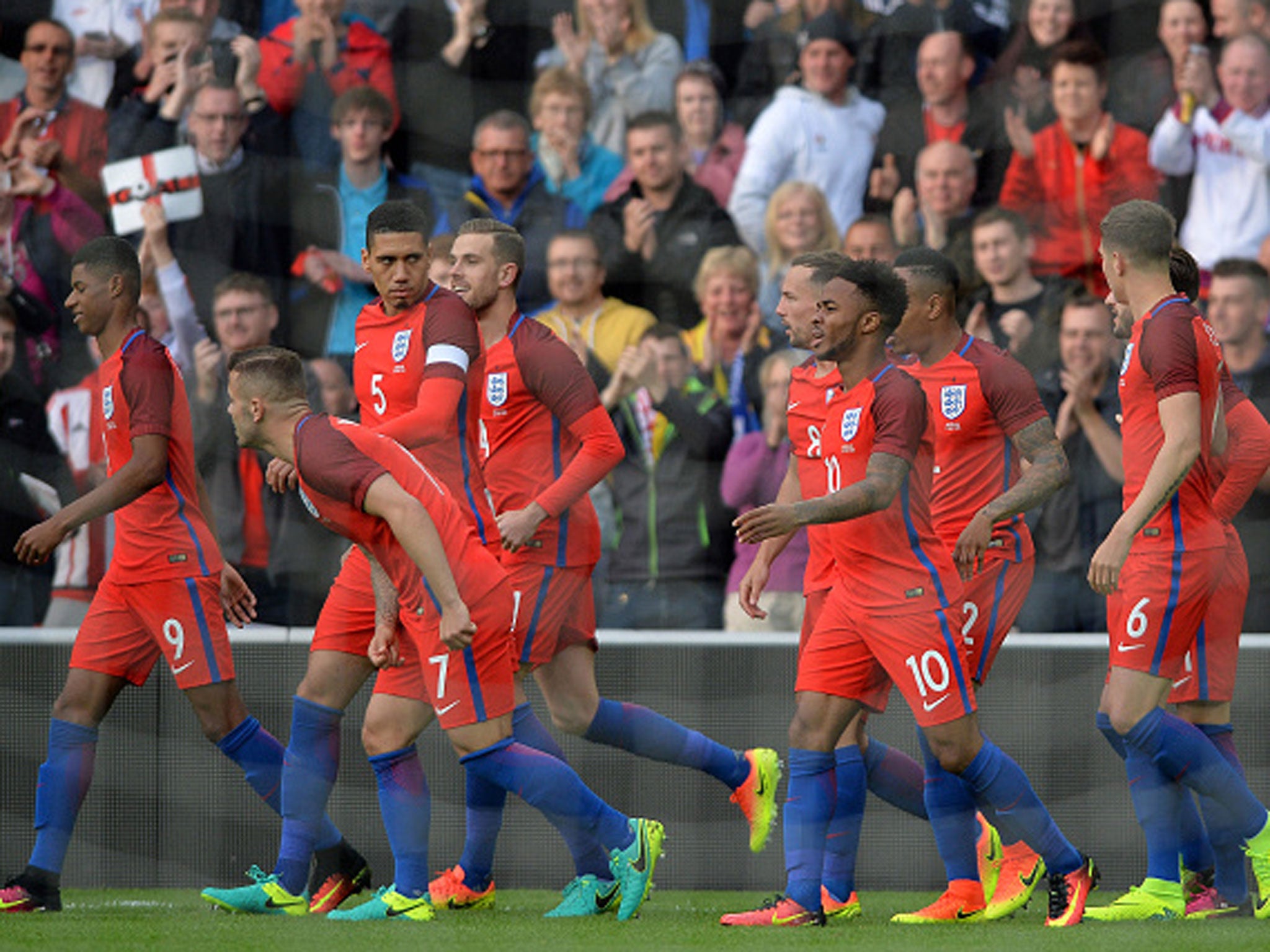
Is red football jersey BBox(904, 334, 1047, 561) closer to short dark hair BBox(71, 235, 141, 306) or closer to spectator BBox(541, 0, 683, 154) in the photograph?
short dark hair BBox(71, 235, 141, 306)

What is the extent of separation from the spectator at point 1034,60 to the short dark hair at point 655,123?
4.47 feet

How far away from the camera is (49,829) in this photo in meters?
5.40

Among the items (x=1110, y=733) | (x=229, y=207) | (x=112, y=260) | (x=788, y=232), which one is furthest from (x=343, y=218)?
(x=1110, y=733)

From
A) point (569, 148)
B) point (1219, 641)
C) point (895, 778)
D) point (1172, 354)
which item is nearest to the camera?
point (1172, 354)

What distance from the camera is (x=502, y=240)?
5.76 metres

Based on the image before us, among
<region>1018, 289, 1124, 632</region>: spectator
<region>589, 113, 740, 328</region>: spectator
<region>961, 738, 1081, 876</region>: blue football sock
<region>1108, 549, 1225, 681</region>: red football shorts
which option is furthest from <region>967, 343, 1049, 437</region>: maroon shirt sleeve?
<region>589, 113, 740, 328</region>: spectator

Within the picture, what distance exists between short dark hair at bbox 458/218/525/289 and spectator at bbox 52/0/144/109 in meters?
3.23

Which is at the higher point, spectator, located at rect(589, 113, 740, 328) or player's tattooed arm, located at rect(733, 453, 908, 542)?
spectator, located at rect(589, 113, 740, 328)

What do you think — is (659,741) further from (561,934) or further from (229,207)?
(229,207)

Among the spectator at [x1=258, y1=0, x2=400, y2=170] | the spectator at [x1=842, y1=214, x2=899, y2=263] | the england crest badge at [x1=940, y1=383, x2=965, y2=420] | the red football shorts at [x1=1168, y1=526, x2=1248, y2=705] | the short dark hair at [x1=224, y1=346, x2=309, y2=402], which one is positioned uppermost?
the spectator at [x1=258, y1=0, x2=400, y2=170]

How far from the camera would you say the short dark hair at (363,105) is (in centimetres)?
818

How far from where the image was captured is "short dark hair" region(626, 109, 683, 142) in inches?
320

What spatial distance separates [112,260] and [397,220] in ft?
3.17

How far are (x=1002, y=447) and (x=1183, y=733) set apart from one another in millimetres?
1071
